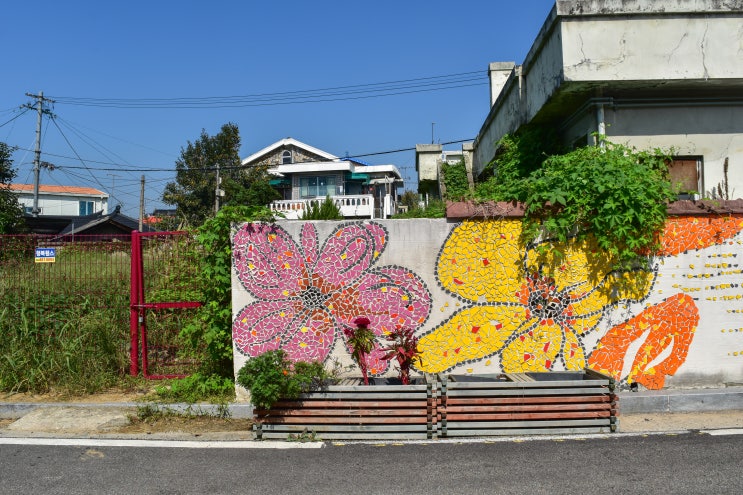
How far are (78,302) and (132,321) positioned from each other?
1034 mm

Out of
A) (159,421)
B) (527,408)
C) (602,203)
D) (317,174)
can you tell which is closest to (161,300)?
(159,421)

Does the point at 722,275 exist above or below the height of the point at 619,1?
below

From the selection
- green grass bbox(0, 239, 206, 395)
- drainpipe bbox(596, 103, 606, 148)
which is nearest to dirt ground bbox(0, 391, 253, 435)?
green grass bbox(0, 239, 206, 395)

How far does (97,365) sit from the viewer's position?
7.60 m

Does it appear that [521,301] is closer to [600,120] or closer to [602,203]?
[602,203]

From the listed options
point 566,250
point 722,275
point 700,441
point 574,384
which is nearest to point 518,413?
point 574,384

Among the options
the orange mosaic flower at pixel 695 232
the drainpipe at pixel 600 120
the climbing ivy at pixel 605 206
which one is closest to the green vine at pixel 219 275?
the climbing ivy at pixel 605 206

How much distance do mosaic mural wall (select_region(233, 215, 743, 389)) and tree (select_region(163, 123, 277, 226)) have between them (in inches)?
1165

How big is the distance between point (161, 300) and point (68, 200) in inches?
2757

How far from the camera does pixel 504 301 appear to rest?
23.1ft

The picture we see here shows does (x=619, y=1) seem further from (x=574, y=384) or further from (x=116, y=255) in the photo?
(x=116, y=255)

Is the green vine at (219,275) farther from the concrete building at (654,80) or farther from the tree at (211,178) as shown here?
→ the tree at (211,178)

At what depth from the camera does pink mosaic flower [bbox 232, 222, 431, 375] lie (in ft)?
23.2

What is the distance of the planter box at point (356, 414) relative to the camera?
19.0 ft
